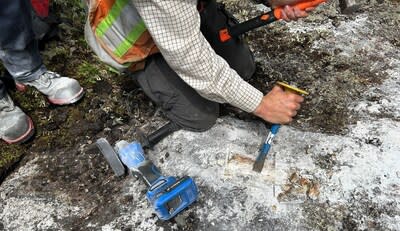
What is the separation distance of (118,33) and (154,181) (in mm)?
812

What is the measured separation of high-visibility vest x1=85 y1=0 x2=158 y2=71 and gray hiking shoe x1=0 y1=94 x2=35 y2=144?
670mm

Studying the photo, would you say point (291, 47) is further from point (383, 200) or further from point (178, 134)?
point (383, 200)

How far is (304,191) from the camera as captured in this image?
224 centimetres

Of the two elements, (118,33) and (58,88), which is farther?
(58,88)

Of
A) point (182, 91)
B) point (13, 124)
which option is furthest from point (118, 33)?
point (13, 124)

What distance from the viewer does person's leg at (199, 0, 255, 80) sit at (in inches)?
102

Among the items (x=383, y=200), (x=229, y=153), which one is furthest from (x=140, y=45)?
(x=383, y=200)

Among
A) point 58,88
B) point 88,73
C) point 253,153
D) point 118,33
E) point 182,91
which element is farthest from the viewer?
point 88,73

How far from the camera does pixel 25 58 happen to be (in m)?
2.69

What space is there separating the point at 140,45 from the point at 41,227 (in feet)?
3.64

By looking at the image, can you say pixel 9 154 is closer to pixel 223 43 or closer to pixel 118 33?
pixel 118 33

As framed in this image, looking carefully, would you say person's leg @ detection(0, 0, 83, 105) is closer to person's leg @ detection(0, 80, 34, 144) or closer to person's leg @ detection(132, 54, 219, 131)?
person's leg @ detection(0, 80, 34, 144)

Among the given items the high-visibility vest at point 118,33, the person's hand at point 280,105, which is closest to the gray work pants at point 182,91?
the high-visibility vest at point 118,33

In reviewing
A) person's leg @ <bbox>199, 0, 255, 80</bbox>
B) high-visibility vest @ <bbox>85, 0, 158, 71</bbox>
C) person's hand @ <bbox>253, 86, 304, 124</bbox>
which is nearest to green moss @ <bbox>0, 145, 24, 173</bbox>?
high-visibility vest @ <bbox>85, 0, 158, 71</bbox>
